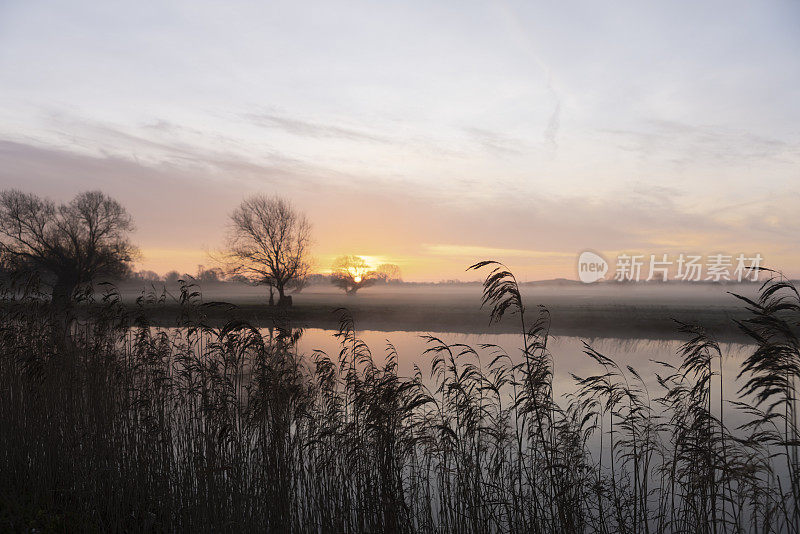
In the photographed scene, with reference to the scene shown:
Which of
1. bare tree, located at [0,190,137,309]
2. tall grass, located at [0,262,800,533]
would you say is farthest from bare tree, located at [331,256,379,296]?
tall grass, located at [0,262,800,533]

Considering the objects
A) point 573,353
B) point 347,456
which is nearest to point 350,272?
point 573,353

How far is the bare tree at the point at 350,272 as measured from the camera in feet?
354

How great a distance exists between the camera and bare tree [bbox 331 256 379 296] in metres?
108

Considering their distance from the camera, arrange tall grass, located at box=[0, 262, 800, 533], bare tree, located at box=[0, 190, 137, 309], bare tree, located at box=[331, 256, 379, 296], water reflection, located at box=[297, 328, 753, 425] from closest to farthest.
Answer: tall grass, located at box=[0, 262, 800, 533] → water reflection, located at box=[297, 328, 753, 425] → bare tree, located at box=[0, 190, 137, 309] → bare tree, located at box=[331, 256, 379, 296]

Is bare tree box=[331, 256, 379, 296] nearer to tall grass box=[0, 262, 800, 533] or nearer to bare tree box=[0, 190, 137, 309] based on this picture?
bare tree box=[0, 190, 137, 309]

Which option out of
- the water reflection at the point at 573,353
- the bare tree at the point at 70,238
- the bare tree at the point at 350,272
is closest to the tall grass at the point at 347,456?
the water reflection at the point at 573,353

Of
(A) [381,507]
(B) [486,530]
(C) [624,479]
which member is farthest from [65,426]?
(C) [624,479]

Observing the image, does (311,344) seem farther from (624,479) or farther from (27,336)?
(624,479)

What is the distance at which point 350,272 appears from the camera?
109 metres

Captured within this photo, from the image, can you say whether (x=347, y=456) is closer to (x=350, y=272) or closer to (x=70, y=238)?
(x=70, y=238)

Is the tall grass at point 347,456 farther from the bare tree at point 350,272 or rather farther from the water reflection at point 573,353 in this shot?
the bare tree at point 350,272

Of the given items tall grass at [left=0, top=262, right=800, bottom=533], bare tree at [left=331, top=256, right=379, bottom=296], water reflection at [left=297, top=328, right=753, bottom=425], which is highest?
bare tree at [left=331, top=256, right=379, bottom=296]

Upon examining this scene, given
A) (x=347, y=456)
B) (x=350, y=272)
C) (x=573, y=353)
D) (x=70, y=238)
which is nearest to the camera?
(x=347, y=456)

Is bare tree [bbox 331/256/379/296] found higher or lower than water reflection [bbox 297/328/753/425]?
higher
